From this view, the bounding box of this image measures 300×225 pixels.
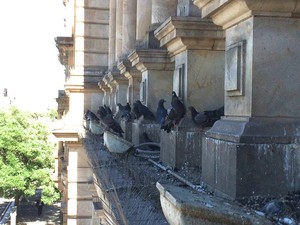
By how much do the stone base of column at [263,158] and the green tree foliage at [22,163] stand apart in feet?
115

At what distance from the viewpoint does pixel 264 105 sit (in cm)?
498

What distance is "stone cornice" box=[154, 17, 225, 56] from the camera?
7594mm

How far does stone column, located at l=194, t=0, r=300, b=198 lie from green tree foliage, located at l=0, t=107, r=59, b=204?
1371 inches

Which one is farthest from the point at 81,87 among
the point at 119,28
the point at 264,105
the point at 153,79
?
the point at 264,105

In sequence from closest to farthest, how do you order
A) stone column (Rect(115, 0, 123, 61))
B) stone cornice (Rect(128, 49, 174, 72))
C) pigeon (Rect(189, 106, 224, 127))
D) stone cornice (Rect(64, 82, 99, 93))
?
1. pigeon (Rect(189, 106, 224, 127))
2. stone cornice (Rect(128, 49, 174, 72))
3. stone column (Rect(115, 0, 123, 61))
4. stone cornice (Rect(64, 82, 99, 93))

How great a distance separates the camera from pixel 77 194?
22516 mm

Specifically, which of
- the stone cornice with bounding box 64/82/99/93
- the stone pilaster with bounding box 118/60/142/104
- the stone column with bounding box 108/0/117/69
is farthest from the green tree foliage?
the stone pilaster with bounding box 118/60/142/104

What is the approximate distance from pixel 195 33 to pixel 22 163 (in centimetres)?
3428

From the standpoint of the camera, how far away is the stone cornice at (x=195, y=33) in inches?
299

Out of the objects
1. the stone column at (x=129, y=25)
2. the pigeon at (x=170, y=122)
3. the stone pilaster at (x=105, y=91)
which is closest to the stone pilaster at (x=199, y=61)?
the pigeon at (x=170, y=122)

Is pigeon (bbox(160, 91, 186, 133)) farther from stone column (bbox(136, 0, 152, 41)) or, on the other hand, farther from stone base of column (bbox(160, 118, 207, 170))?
stone column (bbox(136, 0, 152, 41))

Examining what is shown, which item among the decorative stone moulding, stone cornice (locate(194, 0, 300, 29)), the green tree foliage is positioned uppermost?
stone cornice (locate(194, 0, 300, 29))

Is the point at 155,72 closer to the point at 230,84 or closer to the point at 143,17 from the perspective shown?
the point at 143,17

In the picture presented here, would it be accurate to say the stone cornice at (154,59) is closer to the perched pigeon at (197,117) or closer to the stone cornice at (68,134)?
the perched pigeon at (197,117)
